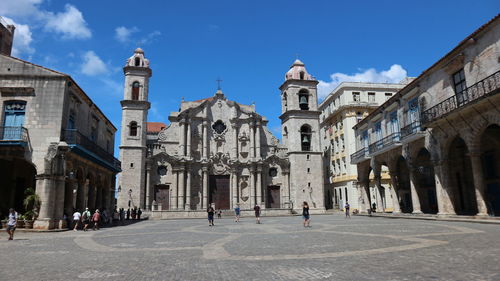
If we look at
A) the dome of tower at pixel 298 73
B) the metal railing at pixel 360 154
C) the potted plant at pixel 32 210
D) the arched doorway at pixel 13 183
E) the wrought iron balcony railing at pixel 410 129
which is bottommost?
the potted plant at pixel 32 210

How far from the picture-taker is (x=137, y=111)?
137ft

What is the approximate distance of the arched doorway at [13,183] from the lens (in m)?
22.1

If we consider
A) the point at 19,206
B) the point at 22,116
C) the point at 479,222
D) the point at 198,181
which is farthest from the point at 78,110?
the point at 479,222

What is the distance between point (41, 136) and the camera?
19.6 m

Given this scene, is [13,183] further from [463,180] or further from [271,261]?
[463,180]

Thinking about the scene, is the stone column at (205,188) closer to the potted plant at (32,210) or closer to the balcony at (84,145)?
the balcony at (84,145)

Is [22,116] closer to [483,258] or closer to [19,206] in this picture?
[19,206]

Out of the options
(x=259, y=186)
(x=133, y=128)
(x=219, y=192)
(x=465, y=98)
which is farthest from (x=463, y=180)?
(x=133, y=128)

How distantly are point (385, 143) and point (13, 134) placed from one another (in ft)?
88.6

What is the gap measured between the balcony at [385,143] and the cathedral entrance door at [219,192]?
66.2 feet

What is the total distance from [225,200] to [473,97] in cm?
3179

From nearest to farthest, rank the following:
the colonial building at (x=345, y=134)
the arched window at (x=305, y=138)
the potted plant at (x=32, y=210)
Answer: the potted plant at (x=32, y=210) → the colonial building at (x=345, y=134) → the arched window at (x=305, y=138)

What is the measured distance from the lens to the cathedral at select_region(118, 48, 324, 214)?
Result: 41406 mm

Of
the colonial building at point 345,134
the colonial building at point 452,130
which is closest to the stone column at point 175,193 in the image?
the colonial building at point 345,134
